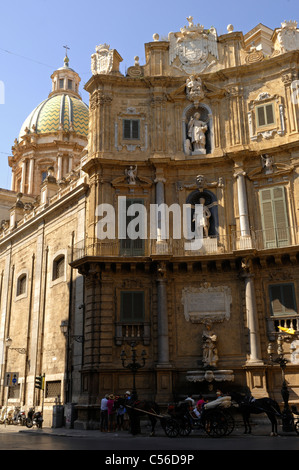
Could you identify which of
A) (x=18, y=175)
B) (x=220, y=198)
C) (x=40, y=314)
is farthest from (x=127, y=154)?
(x=18, y=175)

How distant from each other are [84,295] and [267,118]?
1236 cm

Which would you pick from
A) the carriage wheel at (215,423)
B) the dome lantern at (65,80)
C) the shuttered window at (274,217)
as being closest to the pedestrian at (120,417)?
the carriage wheel at (215,423)

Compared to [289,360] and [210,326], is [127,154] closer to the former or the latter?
[210,326]

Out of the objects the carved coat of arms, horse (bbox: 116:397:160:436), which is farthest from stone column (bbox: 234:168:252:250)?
horse (bbox: 116:397:160:436)

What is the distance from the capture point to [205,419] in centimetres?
1542

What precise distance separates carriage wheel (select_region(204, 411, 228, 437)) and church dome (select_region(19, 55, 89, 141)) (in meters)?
40.7

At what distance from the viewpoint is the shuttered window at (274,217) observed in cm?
2252

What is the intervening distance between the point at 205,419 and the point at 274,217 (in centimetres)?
1067

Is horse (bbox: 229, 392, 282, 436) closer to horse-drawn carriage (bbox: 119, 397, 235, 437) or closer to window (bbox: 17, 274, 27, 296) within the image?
horse-drawn carriage (bbox: 119, 397, 235, 437)

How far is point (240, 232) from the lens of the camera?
23.0 meters

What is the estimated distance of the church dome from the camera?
171ft

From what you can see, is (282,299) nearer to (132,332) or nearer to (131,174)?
(132,332)

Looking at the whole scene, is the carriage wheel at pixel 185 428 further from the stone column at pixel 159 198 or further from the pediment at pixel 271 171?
the pediment at pixel 271 171
